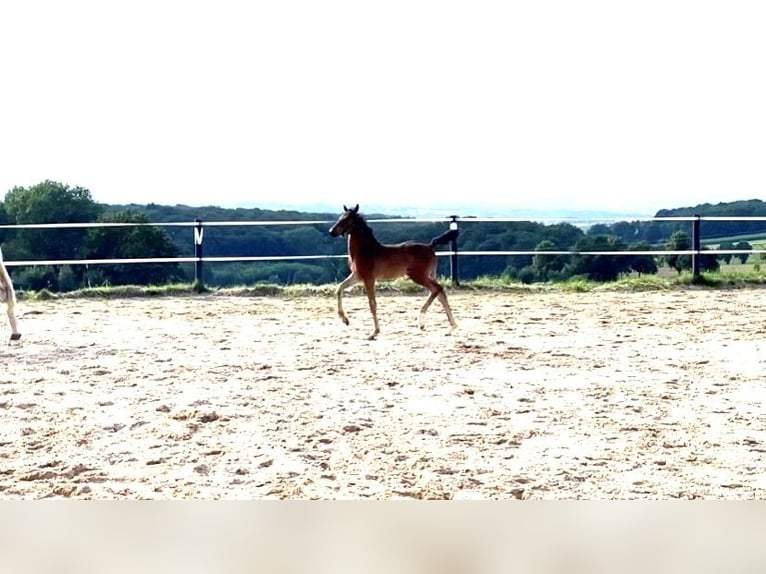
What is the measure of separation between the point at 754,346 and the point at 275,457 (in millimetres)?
4478

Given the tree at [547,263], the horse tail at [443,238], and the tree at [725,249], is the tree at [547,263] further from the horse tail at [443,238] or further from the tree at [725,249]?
the horse tail at [443,238]

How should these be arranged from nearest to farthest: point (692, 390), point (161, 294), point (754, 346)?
point (692, 390)
point (754, 346)
point (161, 294)

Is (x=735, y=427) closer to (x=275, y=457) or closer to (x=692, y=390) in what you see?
(x=692, y=390)

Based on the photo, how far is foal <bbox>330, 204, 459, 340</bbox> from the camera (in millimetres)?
6645

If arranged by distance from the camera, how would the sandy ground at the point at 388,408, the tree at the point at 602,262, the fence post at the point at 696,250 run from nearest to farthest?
the sandy ground at the point at 388,408, the fence post at the point at 696,250, the tree at the point at 602,262

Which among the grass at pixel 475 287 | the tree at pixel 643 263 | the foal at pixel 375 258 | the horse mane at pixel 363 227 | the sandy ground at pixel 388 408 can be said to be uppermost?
the horse mane at pixel 363 227

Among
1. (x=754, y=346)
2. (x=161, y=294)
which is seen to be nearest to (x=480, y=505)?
(x=754, y=346)

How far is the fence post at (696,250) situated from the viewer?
35.4ft

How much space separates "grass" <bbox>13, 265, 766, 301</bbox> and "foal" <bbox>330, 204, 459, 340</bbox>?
3.28 meters

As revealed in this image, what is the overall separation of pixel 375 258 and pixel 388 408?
2.58 meters

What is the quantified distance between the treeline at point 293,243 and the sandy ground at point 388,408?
295 centimetres

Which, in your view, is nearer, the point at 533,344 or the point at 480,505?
the point at 480,505

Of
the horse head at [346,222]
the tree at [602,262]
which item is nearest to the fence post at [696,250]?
the tree at [602,262]

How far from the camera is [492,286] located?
10680mm
